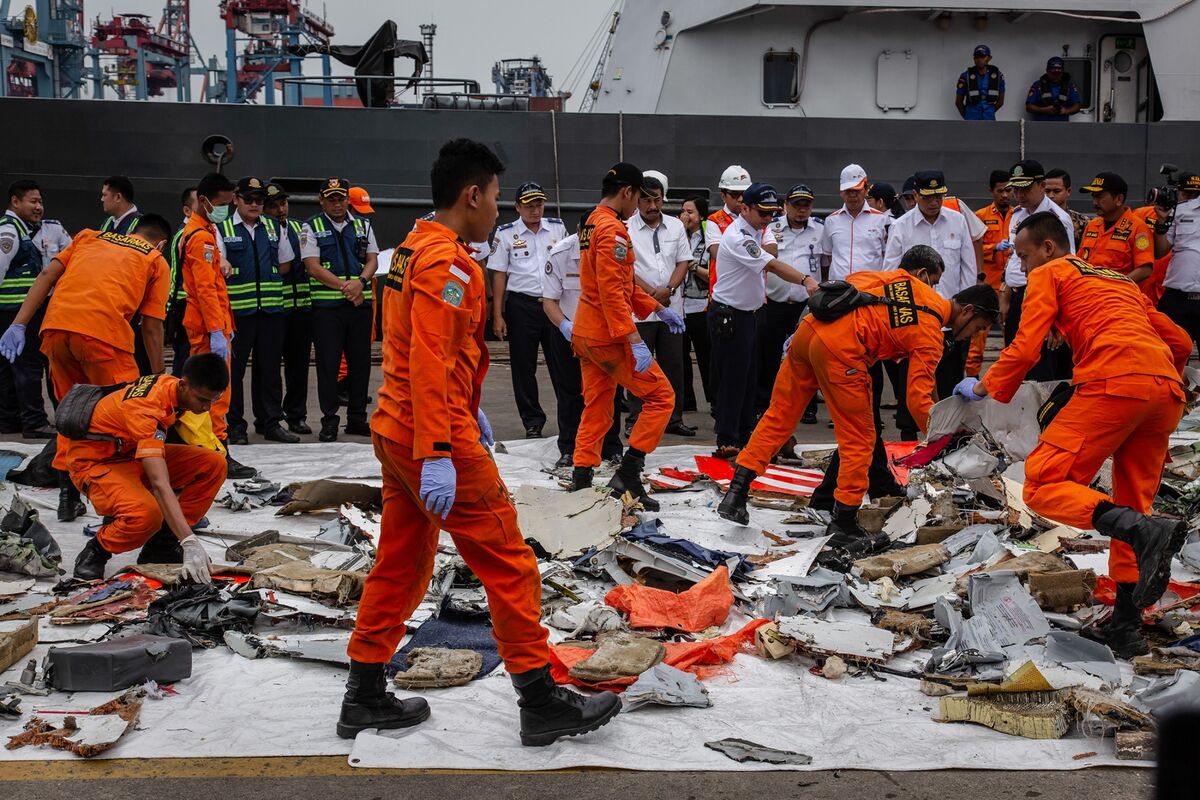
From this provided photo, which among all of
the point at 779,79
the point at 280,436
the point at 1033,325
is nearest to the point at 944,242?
the point at 1033,325

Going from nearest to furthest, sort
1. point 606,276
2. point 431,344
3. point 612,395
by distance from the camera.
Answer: point 431,344
point 606,276
point 612,395

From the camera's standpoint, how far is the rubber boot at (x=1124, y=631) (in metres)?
4.46

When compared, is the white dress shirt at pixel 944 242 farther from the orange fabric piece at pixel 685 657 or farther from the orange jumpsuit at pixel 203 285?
the orange fabric piece at pixel 685 657

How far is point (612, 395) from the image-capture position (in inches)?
285

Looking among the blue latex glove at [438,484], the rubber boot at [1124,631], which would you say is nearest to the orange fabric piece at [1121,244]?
the rubber boot at [1124,631]

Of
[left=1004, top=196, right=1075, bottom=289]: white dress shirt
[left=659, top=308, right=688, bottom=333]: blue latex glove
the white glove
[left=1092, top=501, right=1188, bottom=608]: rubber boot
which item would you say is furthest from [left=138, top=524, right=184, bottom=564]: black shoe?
[left=1004, top=196, right=1075, bottom=289]: white dress shirt

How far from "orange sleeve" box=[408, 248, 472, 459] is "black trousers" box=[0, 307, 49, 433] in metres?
6.34

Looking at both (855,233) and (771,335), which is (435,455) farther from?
(855,233)

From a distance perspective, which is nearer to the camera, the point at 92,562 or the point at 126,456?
the point at 92,562

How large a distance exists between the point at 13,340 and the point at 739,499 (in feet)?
15.8

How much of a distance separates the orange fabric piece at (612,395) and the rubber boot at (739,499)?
24.5 inches

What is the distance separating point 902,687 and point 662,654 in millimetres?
881

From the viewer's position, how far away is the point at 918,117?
14641 millimetres

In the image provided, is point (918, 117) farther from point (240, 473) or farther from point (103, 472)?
point (103, 472)
